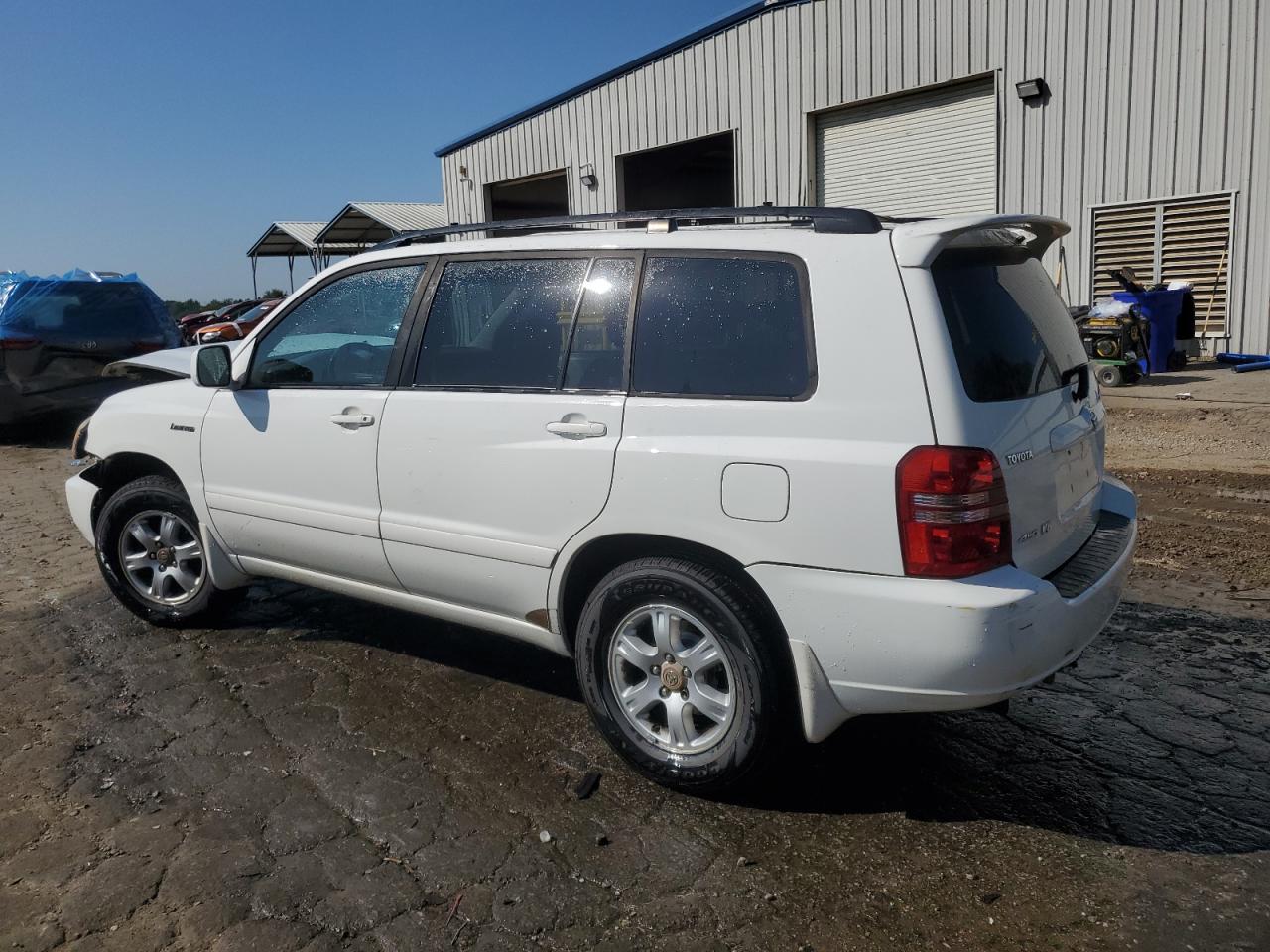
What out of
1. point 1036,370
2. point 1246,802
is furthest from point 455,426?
point 1246,802

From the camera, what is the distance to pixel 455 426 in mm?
3719

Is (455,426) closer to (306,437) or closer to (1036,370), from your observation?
(306,437)

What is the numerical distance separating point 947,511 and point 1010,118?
542 inches

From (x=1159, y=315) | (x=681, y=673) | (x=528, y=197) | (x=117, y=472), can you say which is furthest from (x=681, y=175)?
(x=681, y=673)

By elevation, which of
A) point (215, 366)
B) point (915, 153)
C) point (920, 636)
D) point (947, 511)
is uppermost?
point (915, 153)

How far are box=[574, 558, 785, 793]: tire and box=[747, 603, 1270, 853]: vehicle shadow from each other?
0.27 meters

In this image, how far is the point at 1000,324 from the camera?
3174 mm

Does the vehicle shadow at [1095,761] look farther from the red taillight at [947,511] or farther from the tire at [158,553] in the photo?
the tire at [158,553]

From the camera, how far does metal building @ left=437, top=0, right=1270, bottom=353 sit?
13.0 m

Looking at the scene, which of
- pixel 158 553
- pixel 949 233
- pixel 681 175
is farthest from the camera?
pixel 681 175

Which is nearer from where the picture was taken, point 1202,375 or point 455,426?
point 455,426

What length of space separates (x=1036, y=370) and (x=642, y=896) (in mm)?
1954

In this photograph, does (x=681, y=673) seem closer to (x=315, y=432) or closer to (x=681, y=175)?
(x=315, y=432)

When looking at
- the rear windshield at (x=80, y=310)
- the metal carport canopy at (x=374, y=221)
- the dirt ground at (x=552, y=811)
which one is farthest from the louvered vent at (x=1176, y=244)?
the metal carport canopy at (x=374, y=221)
